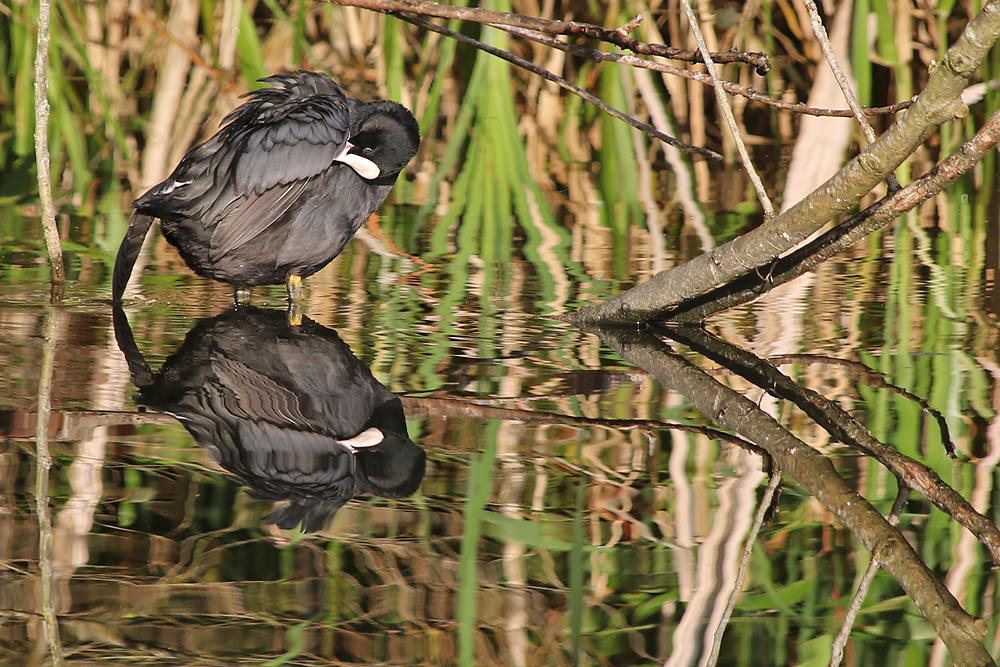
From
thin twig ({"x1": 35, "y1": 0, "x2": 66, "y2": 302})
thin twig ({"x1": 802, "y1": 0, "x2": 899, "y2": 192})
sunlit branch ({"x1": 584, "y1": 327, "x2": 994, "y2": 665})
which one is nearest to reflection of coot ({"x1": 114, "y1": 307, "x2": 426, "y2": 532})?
thin twig ({"x1": 35, "y1": 0, "x2": 66, "y2": 302})

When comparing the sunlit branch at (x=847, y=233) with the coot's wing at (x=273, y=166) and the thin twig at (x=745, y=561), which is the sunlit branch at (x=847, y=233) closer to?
the thin twig at (x=745, y=561)

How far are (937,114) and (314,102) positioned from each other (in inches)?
63.7

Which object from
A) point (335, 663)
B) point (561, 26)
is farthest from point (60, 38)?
point (335, 663)

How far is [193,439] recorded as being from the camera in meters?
2.10

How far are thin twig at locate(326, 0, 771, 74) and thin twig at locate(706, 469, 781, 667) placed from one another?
1.16m

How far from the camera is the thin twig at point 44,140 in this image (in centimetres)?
322

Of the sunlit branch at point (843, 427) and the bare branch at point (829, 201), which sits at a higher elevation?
the bare branch at point (829, 201)

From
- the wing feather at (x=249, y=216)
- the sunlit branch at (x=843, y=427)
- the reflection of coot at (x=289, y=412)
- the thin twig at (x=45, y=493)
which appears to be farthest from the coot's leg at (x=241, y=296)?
the sunlit branch at (x=843, y=427)

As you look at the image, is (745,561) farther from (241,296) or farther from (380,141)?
(241,296)

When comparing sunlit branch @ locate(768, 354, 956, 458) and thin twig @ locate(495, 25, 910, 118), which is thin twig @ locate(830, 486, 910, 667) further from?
thin twig @ locate(495, 25, 910, 118)

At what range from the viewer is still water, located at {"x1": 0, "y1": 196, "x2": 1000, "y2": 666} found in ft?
4.76

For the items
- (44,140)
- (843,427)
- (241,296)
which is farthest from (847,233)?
(44,140)

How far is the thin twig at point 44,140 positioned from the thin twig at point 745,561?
2118mm

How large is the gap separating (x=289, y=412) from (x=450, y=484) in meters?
0.48
